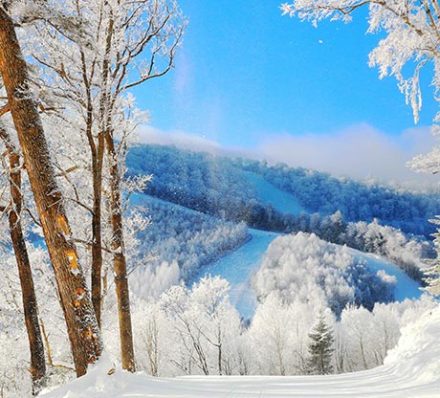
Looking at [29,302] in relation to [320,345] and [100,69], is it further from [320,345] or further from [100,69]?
[320,345]

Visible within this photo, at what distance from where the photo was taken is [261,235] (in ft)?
507

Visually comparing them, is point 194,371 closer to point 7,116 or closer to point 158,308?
point 158,308

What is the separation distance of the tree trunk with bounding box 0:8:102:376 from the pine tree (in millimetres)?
41941

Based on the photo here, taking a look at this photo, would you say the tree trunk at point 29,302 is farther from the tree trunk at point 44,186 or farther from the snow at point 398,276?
the snow at point 398,276

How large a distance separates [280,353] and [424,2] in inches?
1741

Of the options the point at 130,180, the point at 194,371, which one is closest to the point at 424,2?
the point at 130,180

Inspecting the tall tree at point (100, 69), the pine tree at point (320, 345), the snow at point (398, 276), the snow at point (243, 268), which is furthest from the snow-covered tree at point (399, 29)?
the snow at point (398, 276)

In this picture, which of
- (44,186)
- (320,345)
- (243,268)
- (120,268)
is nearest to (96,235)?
(44,186)

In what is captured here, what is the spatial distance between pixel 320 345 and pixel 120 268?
40.7m

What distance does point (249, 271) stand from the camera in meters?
114

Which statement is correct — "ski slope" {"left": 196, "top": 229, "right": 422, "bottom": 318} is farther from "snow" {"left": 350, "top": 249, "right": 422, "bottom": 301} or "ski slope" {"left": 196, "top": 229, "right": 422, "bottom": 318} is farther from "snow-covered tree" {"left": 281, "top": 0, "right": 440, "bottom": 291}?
"snow-covered tree" {"left": 281, "top": 0, "right": 440, "bottom": 291}

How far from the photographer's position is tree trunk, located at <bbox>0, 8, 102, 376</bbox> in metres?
5.20

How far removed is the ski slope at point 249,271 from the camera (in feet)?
325

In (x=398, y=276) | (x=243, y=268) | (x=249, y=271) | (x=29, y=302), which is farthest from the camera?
(x=243, y=268)
